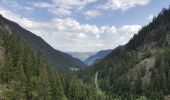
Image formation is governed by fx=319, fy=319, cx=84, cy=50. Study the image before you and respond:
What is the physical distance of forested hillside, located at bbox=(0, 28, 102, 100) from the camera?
125 meters

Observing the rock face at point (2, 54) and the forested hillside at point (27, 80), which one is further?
the rock face at point (2, 54)

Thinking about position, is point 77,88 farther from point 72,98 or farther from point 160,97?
point 160,97

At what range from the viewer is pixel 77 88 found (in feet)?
521

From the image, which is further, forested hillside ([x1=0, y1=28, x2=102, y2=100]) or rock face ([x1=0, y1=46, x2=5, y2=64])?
rock face ([x1=0, y1=46, x2=5, y2=64])

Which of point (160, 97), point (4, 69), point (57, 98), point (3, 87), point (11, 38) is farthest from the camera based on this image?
point (160, 97)

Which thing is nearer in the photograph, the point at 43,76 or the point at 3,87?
the point at 3,87

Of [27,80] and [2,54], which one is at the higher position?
[2,54]

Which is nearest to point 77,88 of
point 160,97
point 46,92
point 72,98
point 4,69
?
point 72,98

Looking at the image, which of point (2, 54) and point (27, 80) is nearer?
point (27, 80)

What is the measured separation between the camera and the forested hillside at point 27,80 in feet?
409

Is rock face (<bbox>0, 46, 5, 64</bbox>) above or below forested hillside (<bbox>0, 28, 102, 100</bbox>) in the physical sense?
above

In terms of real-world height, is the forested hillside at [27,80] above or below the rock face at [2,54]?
below

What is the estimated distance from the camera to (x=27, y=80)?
136000 millimetres

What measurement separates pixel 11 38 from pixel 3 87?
4917 cm
